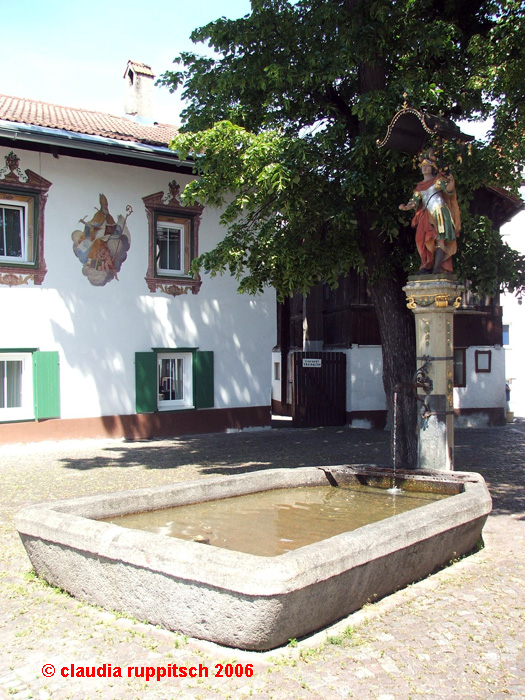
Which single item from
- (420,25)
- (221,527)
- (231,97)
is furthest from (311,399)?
(221,527)

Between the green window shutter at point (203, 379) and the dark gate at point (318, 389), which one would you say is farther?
the dark gate at point (318, 389)

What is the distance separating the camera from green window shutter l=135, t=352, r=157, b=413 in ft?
50.2

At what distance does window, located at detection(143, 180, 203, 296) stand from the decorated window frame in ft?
7.88

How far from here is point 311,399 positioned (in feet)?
60.6

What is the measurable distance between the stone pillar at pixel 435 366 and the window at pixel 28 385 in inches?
349

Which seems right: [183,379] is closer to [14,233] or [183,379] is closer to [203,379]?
[203,379]

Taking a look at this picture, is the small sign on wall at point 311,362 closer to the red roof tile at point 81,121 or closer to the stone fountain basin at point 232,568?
the red roof tile at point 81,121

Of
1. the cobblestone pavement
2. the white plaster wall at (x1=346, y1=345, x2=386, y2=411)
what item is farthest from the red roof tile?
the cobblestone pavement

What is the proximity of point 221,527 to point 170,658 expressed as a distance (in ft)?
6.51

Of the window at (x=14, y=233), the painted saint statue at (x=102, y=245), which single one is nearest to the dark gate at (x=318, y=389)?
the painted saint statue at (x=102, y=245)

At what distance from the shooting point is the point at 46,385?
1409cm

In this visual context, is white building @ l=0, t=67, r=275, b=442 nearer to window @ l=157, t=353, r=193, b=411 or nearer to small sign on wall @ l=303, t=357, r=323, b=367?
window @ l=157, t=353, r=193, b=411

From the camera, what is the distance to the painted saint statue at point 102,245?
48.3 feet

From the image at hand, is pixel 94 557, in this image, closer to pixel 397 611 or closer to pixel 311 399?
pixel 397 611
